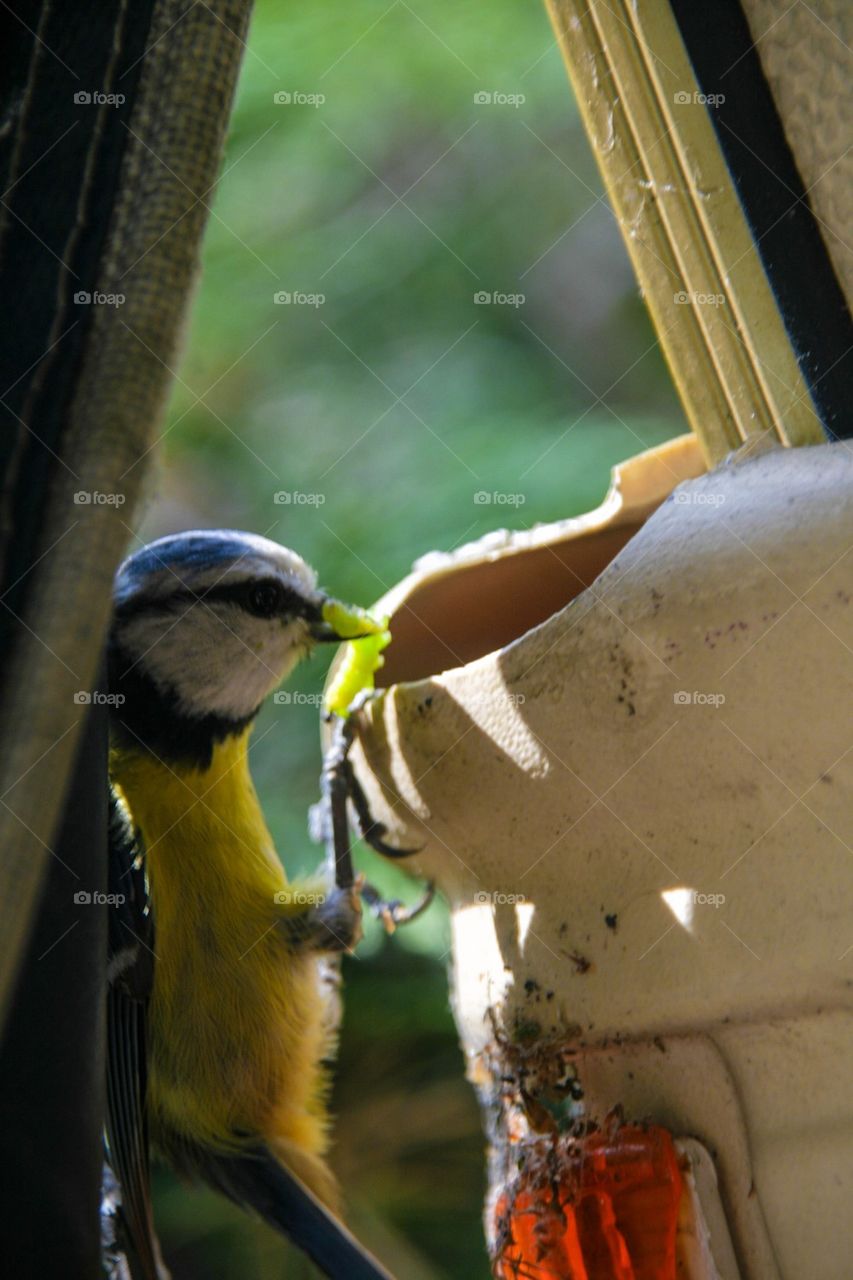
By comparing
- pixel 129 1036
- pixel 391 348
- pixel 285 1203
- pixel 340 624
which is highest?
pixel 391 348

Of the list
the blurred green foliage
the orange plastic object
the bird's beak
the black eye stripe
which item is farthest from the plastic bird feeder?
the blurred green foliage

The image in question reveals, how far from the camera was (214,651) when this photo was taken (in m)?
0.78

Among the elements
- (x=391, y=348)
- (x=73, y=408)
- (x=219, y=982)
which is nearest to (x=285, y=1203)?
(x=219, y=982)

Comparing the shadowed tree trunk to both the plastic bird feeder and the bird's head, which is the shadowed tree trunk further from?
the bird's head

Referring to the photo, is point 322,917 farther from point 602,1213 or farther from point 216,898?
point 602,1213

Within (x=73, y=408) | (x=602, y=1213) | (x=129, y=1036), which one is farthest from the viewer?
(x=129, y=1036)

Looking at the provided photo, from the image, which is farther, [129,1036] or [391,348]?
[391,348]

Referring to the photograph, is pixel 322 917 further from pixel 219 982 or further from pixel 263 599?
pixel 263 599

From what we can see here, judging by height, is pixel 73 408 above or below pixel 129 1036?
above

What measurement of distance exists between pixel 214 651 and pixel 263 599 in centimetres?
5

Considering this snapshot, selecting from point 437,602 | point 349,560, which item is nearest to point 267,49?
point 349,560

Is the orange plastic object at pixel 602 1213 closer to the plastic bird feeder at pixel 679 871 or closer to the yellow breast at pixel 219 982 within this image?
the plastic bird feeder at pixel 679 871

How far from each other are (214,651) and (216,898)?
0.50 feet

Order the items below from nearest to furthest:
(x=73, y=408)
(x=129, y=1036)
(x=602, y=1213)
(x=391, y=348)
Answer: (x=73, y=408) → (x=602, y=1213) → (x=129, y=1036) → (x=391, y=348)
